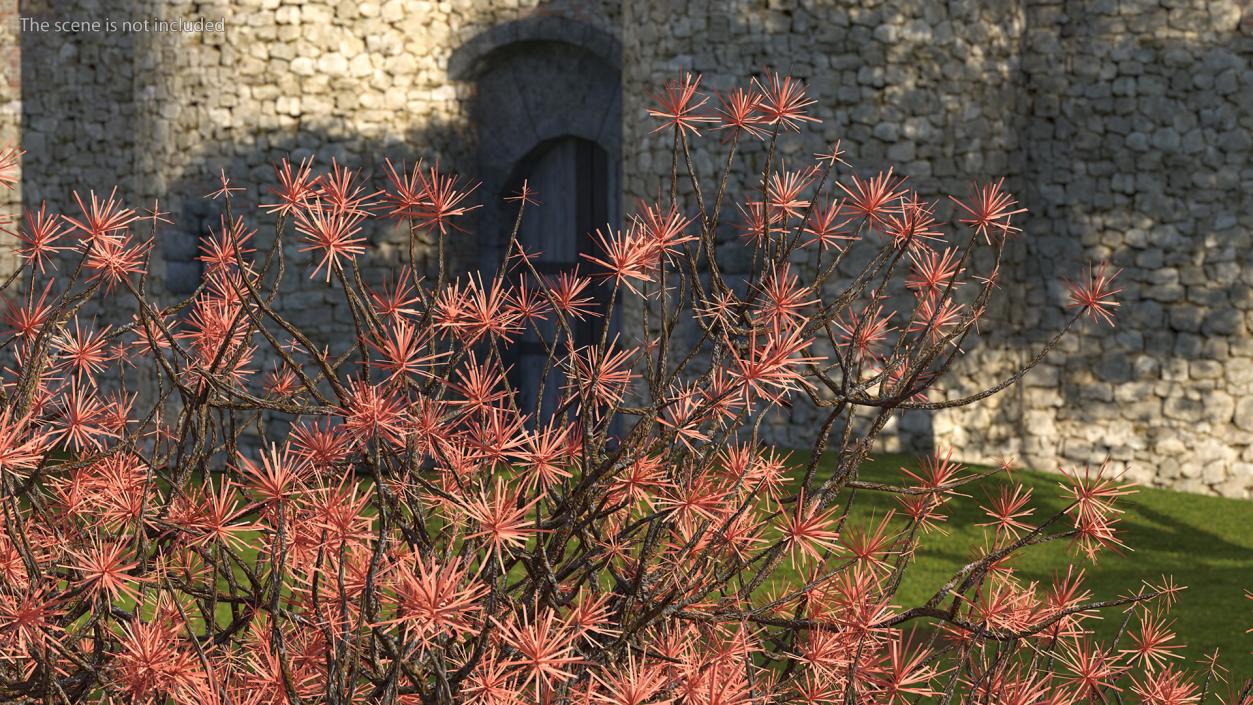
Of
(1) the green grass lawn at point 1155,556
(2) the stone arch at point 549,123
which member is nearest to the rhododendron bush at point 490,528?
(1) the green grass lawn at point 1155,556

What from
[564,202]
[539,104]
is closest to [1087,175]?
[564,202]

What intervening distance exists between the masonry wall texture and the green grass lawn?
700 millimetres

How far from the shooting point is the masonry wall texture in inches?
369

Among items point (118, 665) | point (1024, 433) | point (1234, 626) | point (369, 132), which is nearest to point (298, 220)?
point (118, 665)

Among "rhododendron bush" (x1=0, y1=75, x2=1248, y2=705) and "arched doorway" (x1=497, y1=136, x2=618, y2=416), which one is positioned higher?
"rhododendron bush" (x1=0, y1=75, x2=1248, y2=705)

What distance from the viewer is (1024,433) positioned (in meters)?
10.2

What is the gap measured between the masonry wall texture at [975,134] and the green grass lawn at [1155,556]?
70 cm

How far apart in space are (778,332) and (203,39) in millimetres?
8651

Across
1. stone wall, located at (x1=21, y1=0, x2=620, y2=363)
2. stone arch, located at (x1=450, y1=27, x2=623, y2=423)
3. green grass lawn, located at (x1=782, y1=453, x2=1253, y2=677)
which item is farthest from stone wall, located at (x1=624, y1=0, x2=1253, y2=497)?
stone wall, located at (x1=21, y1=0, x2=620, y2=363)

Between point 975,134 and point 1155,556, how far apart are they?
3.21 meters

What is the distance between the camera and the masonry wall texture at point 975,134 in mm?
9383

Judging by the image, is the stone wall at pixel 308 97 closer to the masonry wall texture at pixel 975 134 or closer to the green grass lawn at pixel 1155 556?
the masonry wall texture at pixel 975 134

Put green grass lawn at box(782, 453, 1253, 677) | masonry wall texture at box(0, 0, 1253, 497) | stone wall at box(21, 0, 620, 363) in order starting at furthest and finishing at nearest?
stone wall at box(21, 0, 620, 363) < masonry wall texture at box(0, 0, 1253, 497) < green grass lawn at box(782, 453, 1253, 677)

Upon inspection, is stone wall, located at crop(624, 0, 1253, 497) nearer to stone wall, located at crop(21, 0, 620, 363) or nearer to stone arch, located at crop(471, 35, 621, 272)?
stone arch, located at crop(471, 35, 621, 272)
